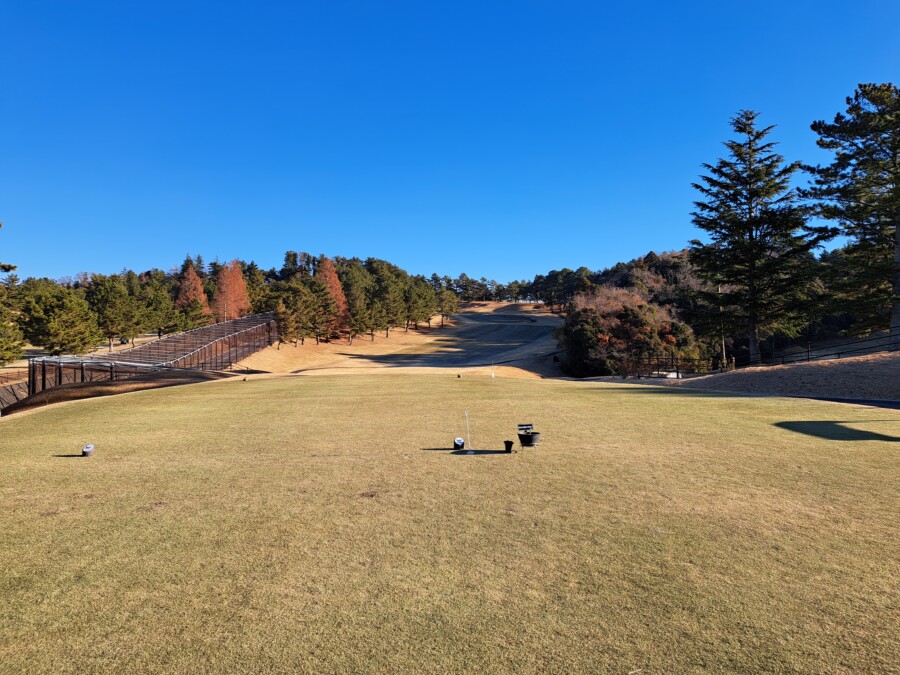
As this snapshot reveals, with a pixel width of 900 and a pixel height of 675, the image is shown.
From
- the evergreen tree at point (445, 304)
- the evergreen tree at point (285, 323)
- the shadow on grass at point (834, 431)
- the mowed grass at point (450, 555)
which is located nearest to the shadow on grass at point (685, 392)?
the shadow on grass at point (834, 431)

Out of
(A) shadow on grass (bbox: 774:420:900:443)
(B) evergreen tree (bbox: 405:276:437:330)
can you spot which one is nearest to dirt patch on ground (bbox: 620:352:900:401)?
(A) shadow on grass (bbox: 774:420:900:443)

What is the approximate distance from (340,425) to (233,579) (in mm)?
8065

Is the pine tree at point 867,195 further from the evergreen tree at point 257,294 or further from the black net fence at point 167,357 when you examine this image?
the evergreen tree at point 257,294

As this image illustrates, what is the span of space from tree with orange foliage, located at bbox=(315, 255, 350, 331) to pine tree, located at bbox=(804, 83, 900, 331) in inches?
2593

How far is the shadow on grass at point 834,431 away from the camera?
10309 mm

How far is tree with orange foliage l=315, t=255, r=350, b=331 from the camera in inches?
3233

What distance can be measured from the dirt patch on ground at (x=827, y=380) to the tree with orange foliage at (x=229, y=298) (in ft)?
244

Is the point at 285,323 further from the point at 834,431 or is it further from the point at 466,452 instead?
the point at 834,431

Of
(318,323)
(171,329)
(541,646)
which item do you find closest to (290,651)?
(541,646)

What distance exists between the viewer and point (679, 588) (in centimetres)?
422

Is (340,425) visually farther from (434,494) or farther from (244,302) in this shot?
(244,302)

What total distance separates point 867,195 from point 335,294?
242 feet

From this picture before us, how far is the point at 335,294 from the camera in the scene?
8625 cm

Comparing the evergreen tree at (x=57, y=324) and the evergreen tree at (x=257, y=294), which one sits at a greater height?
the evergreen tree at (x=257, y=294)
